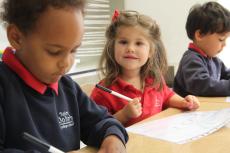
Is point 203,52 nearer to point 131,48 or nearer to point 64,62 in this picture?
point 131,48

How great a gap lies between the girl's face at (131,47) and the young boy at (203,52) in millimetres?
314

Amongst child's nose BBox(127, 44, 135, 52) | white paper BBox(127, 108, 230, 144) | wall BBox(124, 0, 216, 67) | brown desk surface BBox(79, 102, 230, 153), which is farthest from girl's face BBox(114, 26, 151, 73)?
wall BBox(124, 0, 216, 67)

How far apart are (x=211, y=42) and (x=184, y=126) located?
720mm

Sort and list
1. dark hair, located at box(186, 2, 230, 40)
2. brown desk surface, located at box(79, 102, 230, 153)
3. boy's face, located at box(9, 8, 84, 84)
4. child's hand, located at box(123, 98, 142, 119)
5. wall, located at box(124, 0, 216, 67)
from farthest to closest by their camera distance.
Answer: wall, located at box(124, 0, 216, 67)
dark hair, located at box(186, 2, 230, 40)
child's hand, located at box(123, 98, 142, 119)
brown desk surface, located at box(79, 102, 230, 153)
boy's face, located at box(9, 8, 84, 84)

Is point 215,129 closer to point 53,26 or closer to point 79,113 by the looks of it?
point 79,113

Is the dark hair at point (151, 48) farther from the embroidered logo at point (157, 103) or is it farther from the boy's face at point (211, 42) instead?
the boy's face at point (211, 42)

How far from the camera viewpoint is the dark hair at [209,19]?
4.90 ft

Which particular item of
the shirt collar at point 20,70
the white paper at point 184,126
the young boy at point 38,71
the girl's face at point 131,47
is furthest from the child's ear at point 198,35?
the shirt collar at point 20,70

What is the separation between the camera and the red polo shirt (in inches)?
45.1

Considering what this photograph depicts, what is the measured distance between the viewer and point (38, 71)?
0.68 m

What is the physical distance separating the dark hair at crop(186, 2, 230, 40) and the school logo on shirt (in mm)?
956

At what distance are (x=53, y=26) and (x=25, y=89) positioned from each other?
0.15 meters

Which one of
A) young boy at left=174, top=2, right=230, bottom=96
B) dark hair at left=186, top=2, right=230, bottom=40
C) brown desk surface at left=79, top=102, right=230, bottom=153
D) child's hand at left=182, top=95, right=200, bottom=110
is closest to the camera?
brown desk surface at left=79, top=102, right=230, bottom=153

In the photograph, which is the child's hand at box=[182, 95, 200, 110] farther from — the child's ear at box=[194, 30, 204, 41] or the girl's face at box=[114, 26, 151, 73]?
the child's ear at box=[194, 30, 204, 41]
